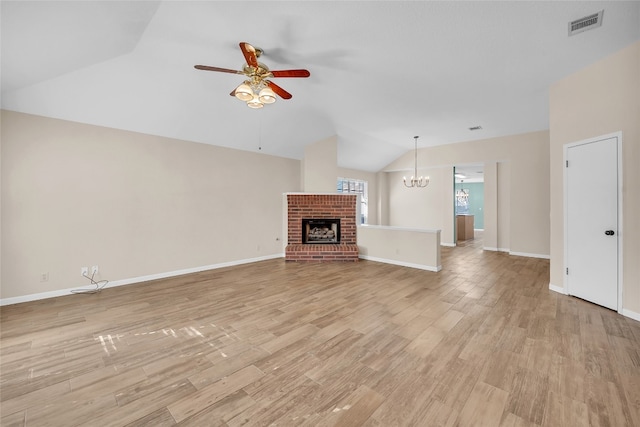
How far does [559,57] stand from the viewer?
2.93 meters

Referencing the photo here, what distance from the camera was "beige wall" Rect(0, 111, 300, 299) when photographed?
3244 millimetres

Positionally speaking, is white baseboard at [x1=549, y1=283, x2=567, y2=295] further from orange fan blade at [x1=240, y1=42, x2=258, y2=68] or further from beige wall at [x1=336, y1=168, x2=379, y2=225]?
beige wall at [x1=336, y1=168, x2=379, y2=225]

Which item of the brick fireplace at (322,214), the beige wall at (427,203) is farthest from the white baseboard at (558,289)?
the beige wall at (427,203)

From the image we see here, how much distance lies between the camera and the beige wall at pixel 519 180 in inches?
228

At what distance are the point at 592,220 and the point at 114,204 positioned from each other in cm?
668

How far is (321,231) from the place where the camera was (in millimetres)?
6250

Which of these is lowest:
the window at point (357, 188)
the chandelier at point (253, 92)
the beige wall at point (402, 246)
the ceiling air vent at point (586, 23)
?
the beige wall at point (402, 246)

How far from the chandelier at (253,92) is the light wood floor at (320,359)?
2.36 m

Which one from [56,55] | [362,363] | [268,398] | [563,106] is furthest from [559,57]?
[56,55]

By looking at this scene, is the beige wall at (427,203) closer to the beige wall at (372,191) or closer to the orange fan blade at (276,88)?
the beige wall at (372,191)

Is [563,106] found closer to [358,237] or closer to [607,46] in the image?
[607,46]

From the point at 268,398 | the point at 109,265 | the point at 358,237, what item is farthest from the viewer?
the point at 358,237

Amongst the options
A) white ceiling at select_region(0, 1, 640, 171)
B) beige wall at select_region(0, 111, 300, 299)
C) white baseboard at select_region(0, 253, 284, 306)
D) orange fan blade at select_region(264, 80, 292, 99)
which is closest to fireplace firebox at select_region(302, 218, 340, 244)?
white baseboard at select_region(0, 253, 284, 306)

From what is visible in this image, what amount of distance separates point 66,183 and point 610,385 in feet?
20.0
